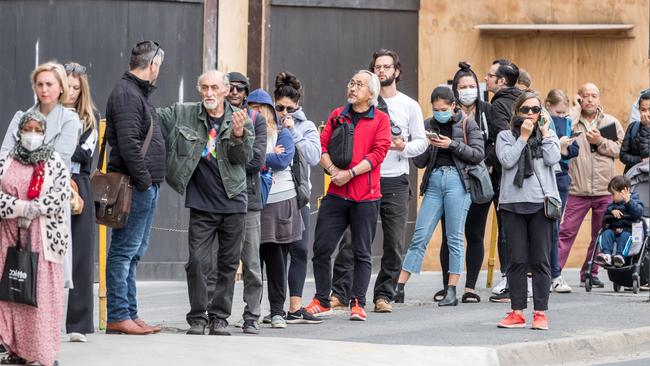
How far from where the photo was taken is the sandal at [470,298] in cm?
1438

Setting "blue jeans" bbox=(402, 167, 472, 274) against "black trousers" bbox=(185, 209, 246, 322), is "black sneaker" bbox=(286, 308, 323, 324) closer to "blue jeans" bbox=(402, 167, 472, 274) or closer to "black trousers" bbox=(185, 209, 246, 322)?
"black trousers" bbox=(185, 209, 246, 322)

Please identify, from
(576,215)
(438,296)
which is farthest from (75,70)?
(576,215)

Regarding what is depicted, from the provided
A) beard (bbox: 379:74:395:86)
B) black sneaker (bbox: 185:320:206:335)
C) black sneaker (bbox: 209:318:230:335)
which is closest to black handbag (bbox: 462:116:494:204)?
beard (bbox: 379:74:395:86)

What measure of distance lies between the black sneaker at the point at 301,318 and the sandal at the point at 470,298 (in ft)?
7.06

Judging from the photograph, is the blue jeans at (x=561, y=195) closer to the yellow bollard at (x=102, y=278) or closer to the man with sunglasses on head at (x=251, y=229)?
the man with sunglasses on head at (x=251, y=229)

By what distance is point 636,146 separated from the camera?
1596cm

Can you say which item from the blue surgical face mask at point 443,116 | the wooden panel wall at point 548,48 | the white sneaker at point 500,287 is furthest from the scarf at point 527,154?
the wooden panel wall at point 548,48

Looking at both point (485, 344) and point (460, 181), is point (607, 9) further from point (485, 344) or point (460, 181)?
point (485, 344)

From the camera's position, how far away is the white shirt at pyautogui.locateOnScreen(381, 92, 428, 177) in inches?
532

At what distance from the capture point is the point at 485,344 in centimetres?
1124

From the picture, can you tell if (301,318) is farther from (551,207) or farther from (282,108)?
(551,207)

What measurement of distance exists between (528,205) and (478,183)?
5.87ft

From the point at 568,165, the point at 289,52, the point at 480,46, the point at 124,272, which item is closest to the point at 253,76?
the point at 289,52

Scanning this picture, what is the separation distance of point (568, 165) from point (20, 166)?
7.49 m
